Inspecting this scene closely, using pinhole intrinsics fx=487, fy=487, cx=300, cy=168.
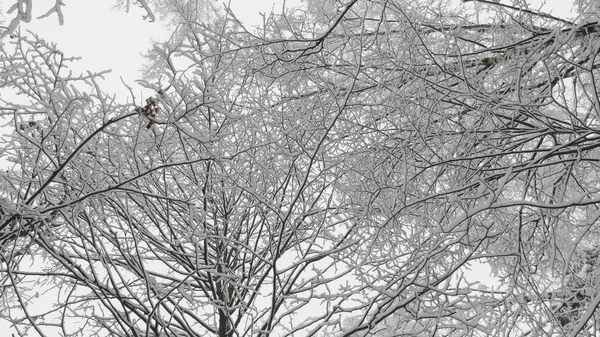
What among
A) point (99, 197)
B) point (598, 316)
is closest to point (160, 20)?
point (99, 197)

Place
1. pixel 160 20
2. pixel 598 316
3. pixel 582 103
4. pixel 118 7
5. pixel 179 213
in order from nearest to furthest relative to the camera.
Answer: pixel 179 213 < pixel 598 316 < pixel 118 7 < pixel 582 103 < pixel 160 20

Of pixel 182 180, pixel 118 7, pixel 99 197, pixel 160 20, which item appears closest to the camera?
pixel 99 197

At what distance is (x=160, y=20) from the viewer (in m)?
6.94

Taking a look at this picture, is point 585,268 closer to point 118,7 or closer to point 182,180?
point 182,180

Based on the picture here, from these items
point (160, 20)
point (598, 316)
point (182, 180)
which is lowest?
point (598, 316)

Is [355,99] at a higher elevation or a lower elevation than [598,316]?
higher

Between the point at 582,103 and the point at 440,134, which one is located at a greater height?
the point at 582,103

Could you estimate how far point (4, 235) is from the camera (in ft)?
7.32

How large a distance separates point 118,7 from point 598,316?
19.2 ft

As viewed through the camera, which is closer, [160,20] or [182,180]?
[182,180]

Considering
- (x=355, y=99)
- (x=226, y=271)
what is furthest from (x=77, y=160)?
(x=355, y=99)

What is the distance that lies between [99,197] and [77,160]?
30 cm

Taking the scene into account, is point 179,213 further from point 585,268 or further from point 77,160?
point 585,268

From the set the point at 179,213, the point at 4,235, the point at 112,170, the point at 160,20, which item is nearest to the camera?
the point at 4,235
